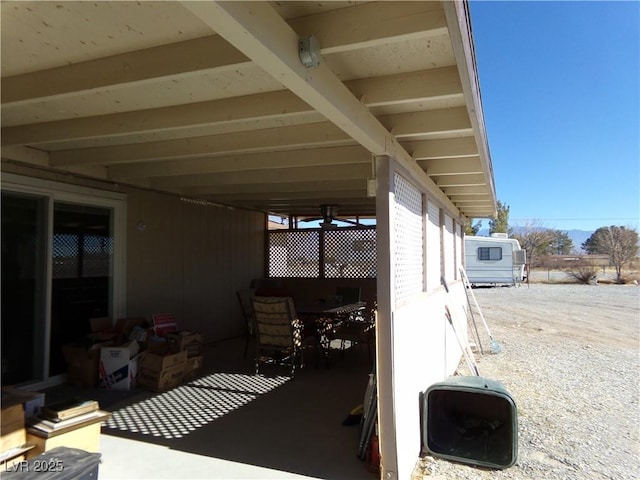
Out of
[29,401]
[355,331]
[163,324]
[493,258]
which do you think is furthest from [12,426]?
[493,258]

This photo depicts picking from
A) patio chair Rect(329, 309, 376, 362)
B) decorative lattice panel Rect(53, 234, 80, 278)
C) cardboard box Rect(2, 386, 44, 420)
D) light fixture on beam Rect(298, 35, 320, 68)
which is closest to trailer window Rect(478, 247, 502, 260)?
patio chair Rect(329, 309, 376, 362)

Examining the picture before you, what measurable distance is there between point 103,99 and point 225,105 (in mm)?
756

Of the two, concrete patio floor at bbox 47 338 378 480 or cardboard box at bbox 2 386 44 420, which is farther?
concrete patio floor at bbox 47 338 378 480

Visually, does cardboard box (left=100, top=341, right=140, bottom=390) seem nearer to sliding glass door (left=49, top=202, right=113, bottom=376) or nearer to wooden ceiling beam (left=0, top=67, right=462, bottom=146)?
sliding glass door (left=49, top=202, right=113, bottom=376)

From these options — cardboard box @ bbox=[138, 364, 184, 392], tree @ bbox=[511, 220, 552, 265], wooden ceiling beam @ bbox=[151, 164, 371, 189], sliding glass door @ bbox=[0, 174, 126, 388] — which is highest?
tree @ bbox=[511, 220, 552, 265]

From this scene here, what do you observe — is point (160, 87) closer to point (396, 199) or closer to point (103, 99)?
point (103, 99)

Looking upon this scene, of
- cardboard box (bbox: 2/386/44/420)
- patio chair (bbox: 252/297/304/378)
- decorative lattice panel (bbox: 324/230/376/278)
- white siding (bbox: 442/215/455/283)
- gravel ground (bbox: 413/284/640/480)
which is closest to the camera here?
cardboard box (bbox: 2/386/44/420)

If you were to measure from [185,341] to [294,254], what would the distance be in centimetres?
359

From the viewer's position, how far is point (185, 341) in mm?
4449

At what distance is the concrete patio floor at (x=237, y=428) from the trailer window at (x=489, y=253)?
1567 cm

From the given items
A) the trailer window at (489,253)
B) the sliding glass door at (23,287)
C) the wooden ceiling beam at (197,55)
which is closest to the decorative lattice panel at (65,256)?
the sliding glass door at (23,287)

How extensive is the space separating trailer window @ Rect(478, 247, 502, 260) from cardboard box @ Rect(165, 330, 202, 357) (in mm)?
16645

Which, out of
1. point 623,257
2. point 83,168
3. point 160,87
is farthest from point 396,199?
point 623,257

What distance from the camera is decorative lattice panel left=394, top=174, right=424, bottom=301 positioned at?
9.30ft
